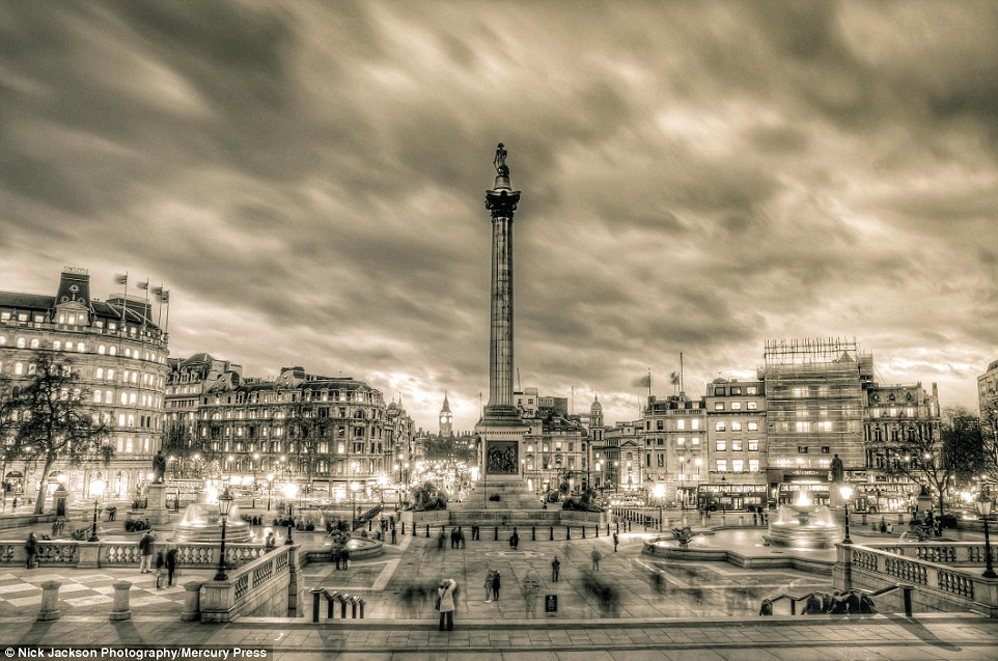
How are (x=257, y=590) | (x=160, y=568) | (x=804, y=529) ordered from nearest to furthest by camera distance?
(x=257, y=590) < (x=160, y=568) < (x=804, y=529)

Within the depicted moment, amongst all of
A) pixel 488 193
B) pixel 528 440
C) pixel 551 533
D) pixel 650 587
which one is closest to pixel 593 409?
pixel 528 440

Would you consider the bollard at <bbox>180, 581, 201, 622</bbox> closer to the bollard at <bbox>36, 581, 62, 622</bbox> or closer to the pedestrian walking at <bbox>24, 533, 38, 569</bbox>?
the bollard at <bbox>36, 581, 62, 622</bbox>

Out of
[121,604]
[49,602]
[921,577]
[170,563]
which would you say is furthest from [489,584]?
[921,577]

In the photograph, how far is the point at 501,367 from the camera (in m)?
66.1

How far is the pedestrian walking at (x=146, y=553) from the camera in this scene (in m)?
28.1

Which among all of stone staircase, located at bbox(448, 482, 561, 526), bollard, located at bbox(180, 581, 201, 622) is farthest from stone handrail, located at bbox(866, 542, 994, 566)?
stone staircase, located at bbox(448, 482, 561, 526)

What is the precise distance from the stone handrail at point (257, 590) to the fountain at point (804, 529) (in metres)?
28.4

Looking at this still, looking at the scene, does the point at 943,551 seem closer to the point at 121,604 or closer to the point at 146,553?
the point at 121,604

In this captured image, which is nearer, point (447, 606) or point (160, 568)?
point (447, 606)

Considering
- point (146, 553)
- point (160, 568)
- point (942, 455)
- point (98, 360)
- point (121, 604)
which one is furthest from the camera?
point (98, 360)

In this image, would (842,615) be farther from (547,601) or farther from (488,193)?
(488,193)

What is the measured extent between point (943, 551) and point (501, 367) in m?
43.2

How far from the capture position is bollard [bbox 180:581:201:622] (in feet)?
62.4

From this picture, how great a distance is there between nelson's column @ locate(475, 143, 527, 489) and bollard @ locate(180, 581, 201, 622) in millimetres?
42805
